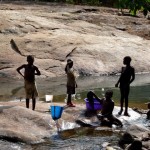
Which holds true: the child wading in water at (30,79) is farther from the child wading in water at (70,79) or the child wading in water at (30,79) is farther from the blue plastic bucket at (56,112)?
the blue plastic bucket at (56,112)

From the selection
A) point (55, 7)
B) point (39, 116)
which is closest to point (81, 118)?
point (39, 116)

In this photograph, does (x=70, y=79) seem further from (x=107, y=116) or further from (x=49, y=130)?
(x=49, y=130)

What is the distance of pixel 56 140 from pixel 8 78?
8.36 meters

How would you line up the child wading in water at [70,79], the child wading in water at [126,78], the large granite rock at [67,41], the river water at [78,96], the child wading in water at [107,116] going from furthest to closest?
the large granite rock at [67,41] < the child wading in water at [70,79] < the child wading in water at [126,78] < the child wading in water at [107,116] < the river water at [78,96]

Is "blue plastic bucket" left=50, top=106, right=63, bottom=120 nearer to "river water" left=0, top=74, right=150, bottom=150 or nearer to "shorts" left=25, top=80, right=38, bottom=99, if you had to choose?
"river water" left=0, top=74, right=150, bottom=150

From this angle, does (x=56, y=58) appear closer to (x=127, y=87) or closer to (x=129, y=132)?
(x=127, y=87)

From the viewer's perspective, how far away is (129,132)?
7832mm

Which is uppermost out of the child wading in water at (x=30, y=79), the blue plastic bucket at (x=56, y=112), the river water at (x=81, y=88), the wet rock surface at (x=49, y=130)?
the child wading in water at (x=30, y=79)

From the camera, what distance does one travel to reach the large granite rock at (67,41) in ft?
57.9

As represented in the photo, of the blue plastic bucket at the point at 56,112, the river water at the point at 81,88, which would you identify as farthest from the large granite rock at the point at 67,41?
the blue plastic bucket at the point at 56,112

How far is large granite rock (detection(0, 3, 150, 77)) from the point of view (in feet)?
57.9

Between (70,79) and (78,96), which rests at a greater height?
(70,79)

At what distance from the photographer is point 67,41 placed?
19188 millimetres

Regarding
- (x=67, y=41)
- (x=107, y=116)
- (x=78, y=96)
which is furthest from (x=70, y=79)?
(x=67, y=41)
